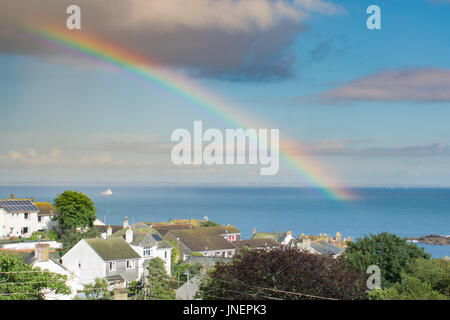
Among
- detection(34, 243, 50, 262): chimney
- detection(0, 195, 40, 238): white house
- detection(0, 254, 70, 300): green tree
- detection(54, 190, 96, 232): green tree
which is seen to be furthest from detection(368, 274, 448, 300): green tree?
detection(0, 195, 40, 238): white house

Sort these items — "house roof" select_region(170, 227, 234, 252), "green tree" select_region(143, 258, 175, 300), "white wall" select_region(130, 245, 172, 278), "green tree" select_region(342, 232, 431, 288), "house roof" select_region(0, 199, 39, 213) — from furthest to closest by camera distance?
"house roof" select_region(170, 227, 234, 252) → "house roof" select_region(0, 199, 39, 213) → "white wall" select_region(130, 245, 172, 278) → "green tree" select_region(342, 232, 431, 288) → "green tree" select_region(143, 258, 175, 300)

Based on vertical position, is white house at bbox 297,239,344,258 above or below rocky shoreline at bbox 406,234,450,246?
above

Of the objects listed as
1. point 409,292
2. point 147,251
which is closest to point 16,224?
point 147,251

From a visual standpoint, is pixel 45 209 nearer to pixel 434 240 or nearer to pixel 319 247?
pixel 319 247

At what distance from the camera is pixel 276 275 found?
68.8 ft

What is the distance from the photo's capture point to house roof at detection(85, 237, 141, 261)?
36.6 meters

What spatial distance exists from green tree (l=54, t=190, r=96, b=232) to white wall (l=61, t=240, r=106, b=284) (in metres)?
14.2

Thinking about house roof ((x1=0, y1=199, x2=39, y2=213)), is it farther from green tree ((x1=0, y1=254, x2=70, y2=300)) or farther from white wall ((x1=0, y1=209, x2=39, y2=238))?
green tree ((x1=0, y1=254, x2=70, y2=300))

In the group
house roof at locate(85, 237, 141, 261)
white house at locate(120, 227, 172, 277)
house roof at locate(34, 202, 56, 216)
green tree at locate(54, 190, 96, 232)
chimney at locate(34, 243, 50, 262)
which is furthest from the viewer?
house roof at locate(34, 202, 56, 216)

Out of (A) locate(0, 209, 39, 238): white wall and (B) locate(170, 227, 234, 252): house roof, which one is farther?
(B) locate(170, 227, 234, 252): house roof

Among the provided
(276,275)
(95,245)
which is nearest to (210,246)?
(95,245)

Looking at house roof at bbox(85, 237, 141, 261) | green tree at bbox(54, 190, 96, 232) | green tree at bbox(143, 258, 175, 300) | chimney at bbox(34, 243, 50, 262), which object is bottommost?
green tree at bbox(143, 258, 175, 300)
